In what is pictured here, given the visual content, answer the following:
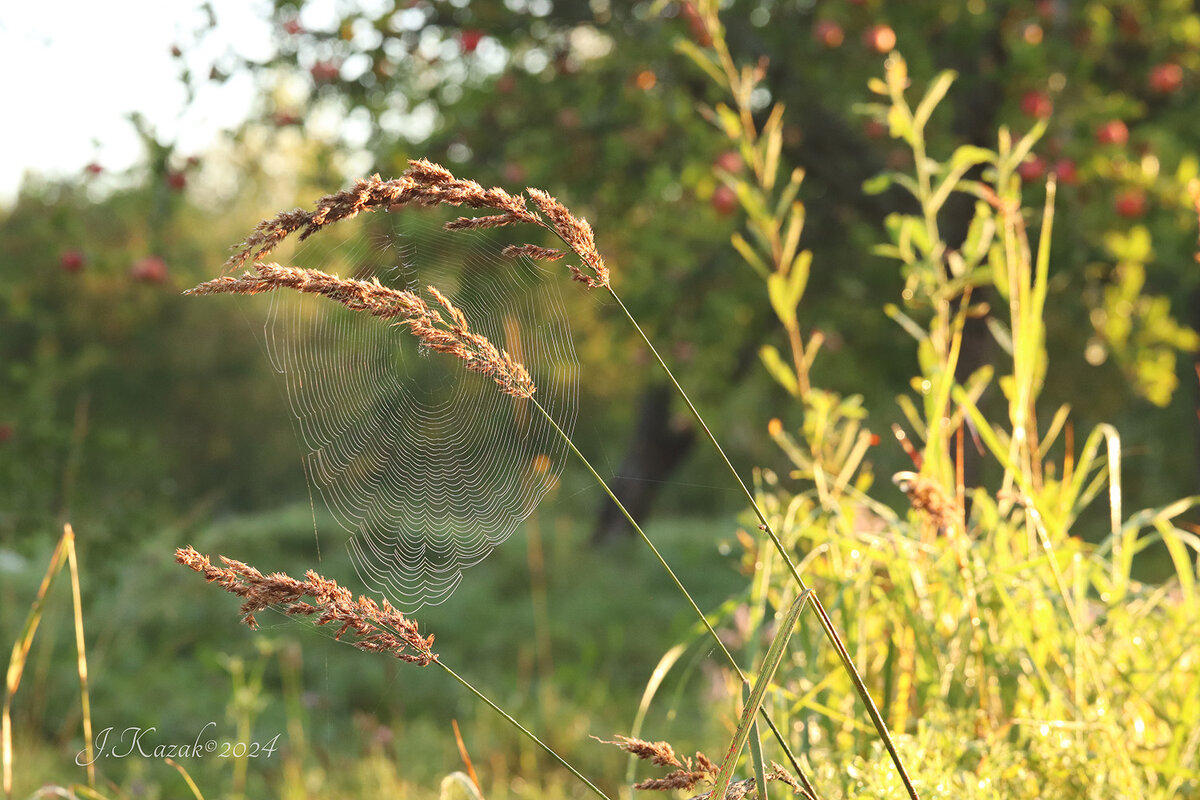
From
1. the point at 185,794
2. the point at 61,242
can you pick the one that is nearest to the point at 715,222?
the point at 61,242

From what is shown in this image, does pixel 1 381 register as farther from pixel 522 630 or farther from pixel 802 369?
pixel 802 369

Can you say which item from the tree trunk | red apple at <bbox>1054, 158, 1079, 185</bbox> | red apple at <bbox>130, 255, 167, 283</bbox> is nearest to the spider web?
red apple at <bbox>130, 255, 167, 283</bbox>

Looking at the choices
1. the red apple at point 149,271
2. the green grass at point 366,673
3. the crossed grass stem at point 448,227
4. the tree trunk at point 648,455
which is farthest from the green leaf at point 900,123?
the tree trunk at point 648,455

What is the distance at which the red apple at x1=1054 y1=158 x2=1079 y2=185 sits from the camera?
492 cm

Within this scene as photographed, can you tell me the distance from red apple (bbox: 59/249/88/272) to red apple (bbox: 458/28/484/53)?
2006mm

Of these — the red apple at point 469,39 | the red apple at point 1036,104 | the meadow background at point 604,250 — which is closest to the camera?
the meadow background at point 604,250

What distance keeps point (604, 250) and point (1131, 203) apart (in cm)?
426

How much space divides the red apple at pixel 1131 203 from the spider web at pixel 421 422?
2739 mm

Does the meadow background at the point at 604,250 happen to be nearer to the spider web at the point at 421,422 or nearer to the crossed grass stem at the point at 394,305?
the spider web at the point at 421,422

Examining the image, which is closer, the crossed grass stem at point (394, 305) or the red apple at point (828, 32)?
the crossed grass stem at point (394, 305)

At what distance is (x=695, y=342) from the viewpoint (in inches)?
245

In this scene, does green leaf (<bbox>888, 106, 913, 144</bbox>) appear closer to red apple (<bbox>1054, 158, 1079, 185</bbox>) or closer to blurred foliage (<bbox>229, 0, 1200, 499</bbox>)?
blurred foliage (<bbox>229, 0, 1200, 499</bbox>)

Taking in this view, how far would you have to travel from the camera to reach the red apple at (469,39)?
5082 millimetres

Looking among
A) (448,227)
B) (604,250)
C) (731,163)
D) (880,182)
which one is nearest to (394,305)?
(448,227)
